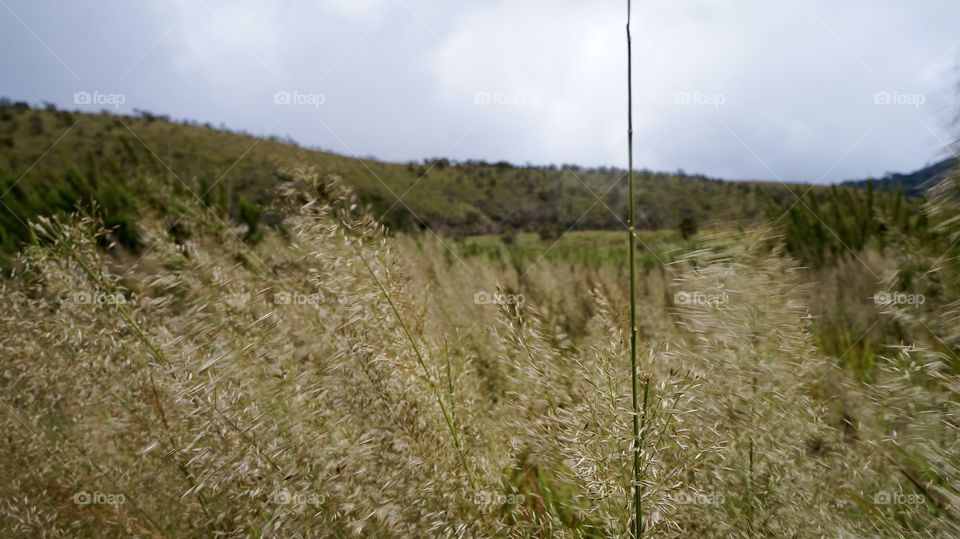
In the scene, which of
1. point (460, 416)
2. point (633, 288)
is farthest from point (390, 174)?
point (633, 288)

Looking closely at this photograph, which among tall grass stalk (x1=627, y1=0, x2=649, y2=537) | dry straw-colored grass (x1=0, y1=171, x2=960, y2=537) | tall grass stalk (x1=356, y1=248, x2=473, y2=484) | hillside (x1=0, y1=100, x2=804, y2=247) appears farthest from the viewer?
hillside (x1=0, y1=100, x2=804, y2=247)

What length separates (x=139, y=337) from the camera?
192 centimetres

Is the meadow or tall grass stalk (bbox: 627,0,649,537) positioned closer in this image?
tall grass stalk (bbox: 627,0,649,537)

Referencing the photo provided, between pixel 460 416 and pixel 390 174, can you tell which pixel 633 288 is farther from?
pixel 390 174

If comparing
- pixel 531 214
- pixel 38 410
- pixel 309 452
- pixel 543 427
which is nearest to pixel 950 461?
pixel 543 427

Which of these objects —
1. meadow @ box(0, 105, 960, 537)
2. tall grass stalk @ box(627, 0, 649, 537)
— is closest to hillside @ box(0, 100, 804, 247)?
meadow @ box(0, 105, 960, 537)

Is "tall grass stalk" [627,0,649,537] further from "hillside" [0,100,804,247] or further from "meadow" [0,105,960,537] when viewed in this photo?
"hillside" [0,100,804,247]

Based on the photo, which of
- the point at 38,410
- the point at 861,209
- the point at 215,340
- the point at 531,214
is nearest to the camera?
the point at 215,340

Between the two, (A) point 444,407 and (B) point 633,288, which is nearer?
(B) point 633,288

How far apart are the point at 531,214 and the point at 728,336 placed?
2747 cm

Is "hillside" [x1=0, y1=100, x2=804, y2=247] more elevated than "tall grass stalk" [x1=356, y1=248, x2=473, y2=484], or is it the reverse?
"hillside" [x1=0, y1=100, x2=804, y2=247]

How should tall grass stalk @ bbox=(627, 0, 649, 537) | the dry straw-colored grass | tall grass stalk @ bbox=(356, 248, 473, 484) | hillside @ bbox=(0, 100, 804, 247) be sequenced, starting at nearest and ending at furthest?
tall grass stalk @ bbox=(627, 0, 649, 537)
the dry straw-colored grass
tall grass stalk @ bbox=(356, 248, 473, 484)
hillside @ bbox=(0, 100, 804, 247)

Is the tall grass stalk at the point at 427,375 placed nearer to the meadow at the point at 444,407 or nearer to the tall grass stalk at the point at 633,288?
the meadow at the point at 444,407

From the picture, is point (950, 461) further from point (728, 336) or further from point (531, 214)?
point (531, 214)
